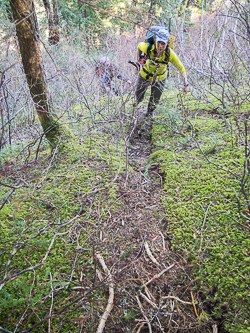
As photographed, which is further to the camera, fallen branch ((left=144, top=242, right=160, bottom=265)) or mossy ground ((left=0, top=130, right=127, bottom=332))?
fallen branch ((left=144, top=242, right=160, bottom=265))

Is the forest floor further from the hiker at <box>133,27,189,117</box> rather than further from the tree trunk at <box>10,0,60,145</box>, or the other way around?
the hiker at <box>133,27,189,117</box>

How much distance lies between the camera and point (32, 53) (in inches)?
99.8

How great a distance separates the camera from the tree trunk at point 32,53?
7.27 feet

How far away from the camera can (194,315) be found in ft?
5.17

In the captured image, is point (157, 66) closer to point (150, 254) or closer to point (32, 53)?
point (32, 53)

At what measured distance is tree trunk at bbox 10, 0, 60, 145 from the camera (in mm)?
2217

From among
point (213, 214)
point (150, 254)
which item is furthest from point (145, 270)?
point (213, 214)

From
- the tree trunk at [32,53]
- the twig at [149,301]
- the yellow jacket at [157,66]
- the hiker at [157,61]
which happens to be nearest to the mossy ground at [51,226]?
the twig at [149,301]

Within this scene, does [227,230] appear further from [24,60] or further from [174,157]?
[24,60]

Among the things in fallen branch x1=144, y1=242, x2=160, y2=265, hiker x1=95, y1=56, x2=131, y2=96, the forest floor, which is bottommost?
fallen branch x1=144, y1=242, x2=160, y2=265

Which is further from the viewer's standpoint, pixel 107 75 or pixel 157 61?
pixel 107 75

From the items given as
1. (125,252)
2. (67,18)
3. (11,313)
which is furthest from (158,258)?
(67,18)

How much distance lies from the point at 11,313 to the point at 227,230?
6.52ft

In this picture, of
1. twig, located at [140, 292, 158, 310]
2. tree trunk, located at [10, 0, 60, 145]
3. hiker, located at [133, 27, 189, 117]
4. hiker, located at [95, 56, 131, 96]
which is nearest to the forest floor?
twig, located at [140, 292, 158, 310]
